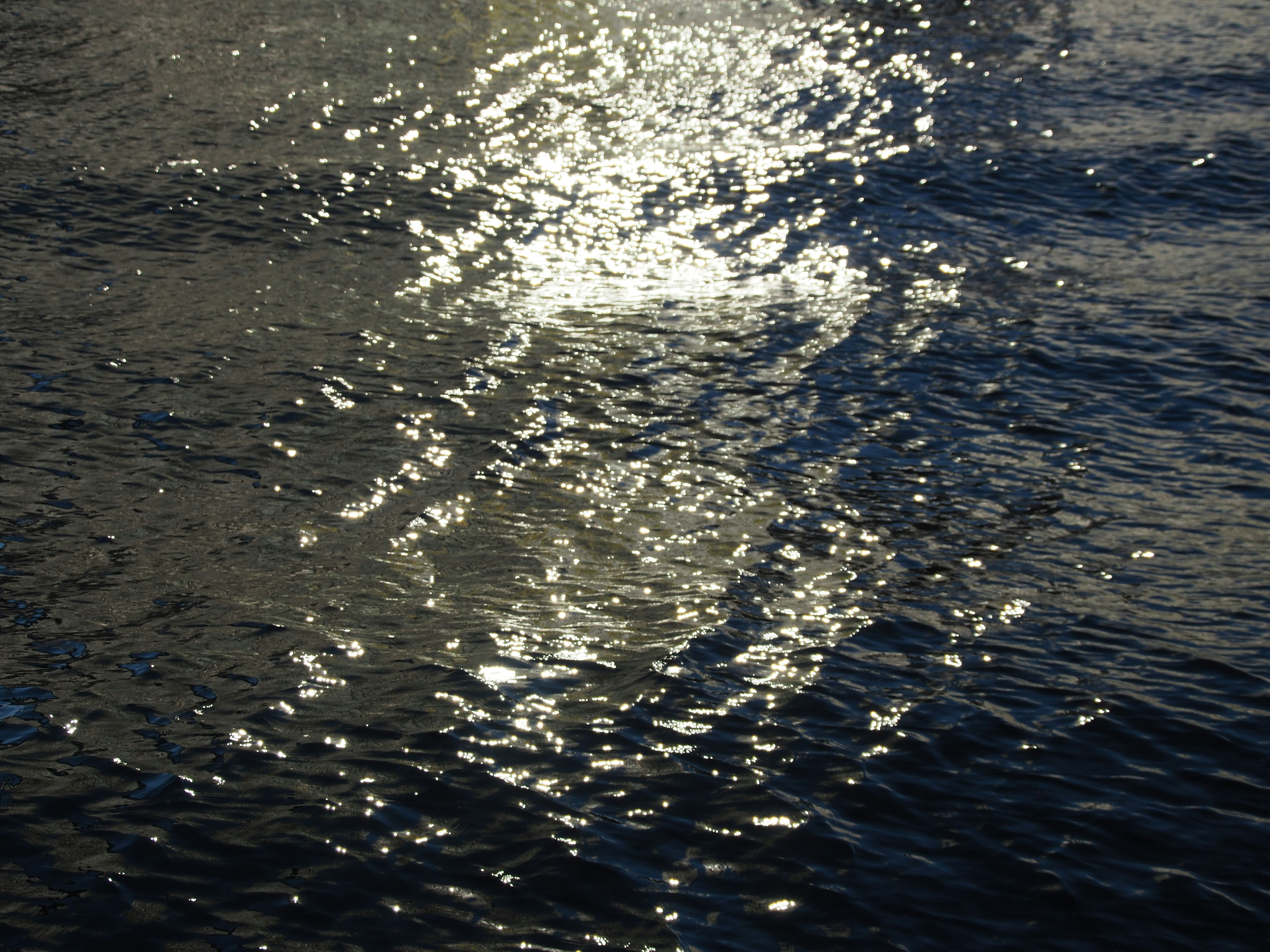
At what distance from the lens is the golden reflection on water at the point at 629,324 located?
6.97 m

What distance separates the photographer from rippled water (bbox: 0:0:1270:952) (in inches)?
206

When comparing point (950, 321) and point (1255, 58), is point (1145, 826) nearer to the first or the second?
point (950, 321)

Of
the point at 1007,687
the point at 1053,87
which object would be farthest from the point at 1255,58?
the point at 1007,687

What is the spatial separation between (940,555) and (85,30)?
49.8 feet

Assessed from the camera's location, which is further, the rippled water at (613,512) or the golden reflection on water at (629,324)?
the golden reflection on water at (629,324)

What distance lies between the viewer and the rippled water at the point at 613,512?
17.2ft

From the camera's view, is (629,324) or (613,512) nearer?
(613,512)

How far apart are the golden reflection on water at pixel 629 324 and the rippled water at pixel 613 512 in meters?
0.06

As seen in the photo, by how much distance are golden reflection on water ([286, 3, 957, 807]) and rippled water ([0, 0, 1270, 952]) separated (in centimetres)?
6

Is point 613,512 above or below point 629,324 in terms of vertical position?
below

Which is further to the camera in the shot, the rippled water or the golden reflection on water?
the golden reflection on water

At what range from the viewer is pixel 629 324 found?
11203 mm

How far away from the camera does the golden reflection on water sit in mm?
6969

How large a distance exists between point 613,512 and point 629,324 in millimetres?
3472
